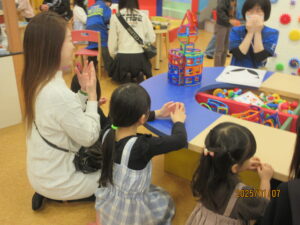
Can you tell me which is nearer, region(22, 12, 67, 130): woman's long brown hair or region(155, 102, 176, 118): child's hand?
region(22, 12, 67, 130): woman's long brown hair

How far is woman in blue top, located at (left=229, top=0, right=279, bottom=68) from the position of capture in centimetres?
264

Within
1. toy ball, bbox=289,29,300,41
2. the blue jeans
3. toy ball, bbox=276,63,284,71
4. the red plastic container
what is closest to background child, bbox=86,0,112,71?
the blue jeans

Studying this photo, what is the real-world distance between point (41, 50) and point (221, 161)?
1029mm

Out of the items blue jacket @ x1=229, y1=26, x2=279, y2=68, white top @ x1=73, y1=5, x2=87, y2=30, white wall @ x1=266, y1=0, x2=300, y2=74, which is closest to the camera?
blue jacket @ x1=229, y1=26, x2=279, y2=68

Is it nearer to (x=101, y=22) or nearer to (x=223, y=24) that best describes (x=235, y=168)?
(x=223, y=24)

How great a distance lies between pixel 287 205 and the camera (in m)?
0.87

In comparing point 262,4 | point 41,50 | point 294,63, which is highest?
point 262,4

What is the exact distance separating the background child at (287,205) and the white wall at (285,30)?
3237 mm

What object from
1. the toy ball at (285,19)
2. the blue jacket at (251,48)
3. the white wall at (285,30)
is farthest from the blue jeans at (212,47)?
the blue jacket at (251,48)

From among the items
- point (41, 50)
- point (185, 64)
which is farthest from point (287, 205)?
point (185, 64)

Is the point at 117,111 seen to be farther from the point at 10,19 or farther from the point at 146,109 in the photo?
the point at 10,19

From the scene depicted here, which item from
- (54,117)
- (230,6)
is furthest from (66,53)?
(230,6)

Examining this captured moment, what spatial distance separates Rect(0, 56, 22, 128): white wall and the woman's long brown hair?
148 centimetres

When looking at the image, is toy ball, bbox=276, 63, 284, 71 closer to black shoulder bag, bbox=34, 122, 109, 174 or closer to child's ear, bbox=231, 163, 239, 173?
black shoulder bag, bbox=34, 122, 109, 174
